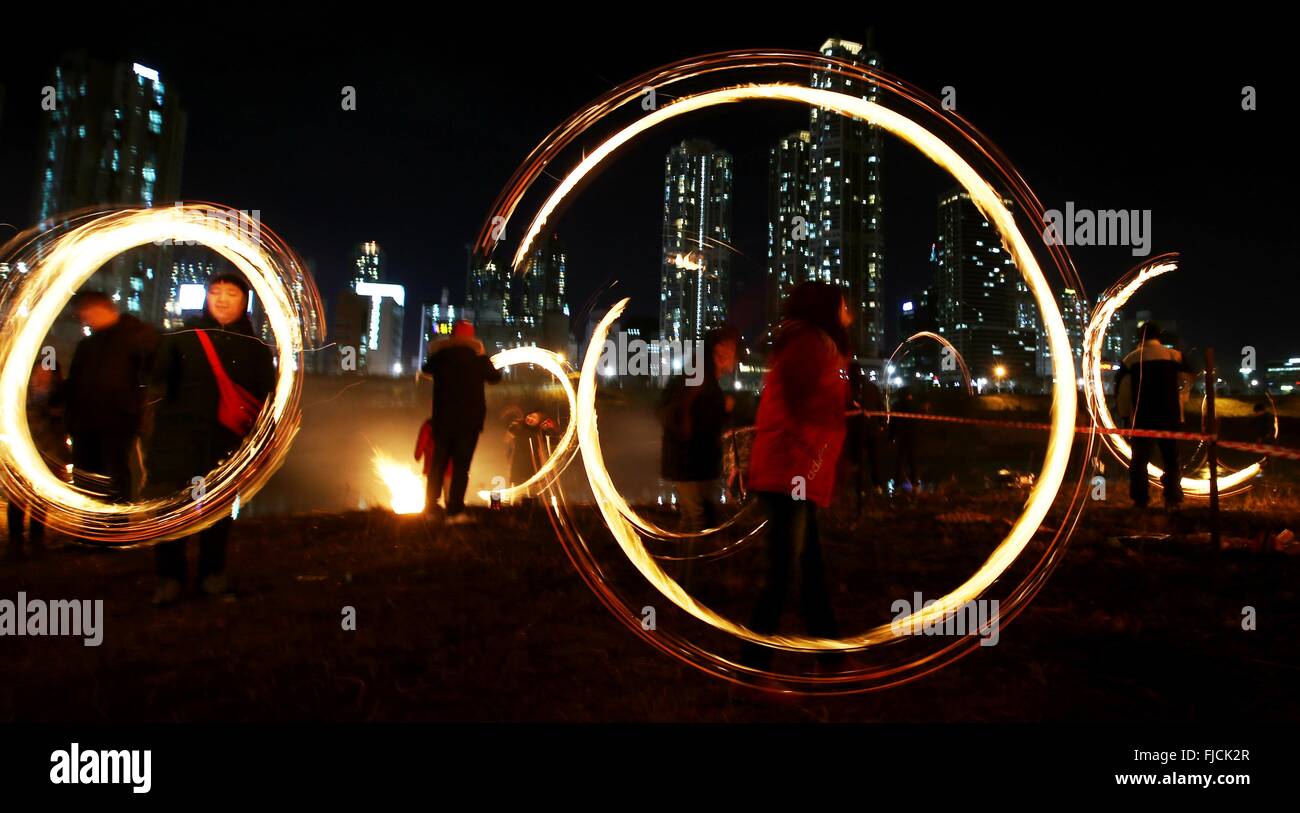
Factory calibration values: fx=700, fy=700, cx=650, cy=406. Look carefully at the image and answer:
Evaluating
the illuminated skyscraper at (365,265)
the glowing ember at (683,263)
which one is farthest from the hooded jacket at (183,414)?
the illuminated skyscraper at (365,265)

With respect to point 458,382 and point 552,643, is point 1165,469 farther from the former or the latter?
point 458,382

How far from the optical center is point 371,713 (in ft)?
10.4

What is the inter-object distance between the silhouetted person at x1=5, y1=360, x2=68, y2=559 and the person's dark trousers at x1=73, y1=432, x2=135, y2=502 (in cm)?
68

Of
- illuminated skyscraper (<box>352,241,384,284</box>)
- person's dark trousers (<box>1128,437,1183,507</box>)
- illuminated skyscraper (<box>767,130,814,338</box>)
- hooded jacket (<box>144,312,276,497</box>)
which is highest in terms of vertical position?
illuminated skyscraper (<box>352,241,384,284</box>)

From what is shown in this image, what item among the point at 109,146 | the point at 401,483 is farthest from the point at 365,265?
the point at 401,483

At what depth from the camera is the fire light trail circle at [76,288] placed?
20.5ft

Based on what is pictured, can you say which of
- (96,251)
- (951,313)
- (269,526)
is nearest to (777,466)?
(269,526)

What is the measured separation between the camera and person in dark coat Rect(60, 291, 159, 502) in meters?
5.96

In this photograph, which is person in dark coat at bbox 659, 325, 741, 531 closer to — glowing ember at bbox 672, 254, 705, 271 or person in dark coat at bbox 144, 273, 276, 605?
glowing ember at bbox 672, 254, 705, 271

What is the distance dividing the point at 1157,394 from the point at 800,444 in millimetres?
6486

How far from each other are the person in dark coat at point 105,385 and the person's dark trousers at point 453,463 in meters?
2.62

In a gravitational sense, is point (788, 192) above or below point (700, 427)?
above

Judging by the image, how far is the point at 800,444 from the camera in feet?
11.2

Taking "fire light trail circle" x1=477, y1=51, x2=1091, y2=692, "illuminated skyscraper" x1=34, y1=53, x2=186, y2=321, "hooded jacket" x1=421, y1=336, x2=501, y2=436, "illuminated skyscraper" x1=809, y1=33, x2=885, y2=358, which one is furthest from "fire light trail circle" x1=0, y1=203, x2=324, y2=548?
"illuminated skyscraper" x1=34, y1=53, x2=186, y2=321
